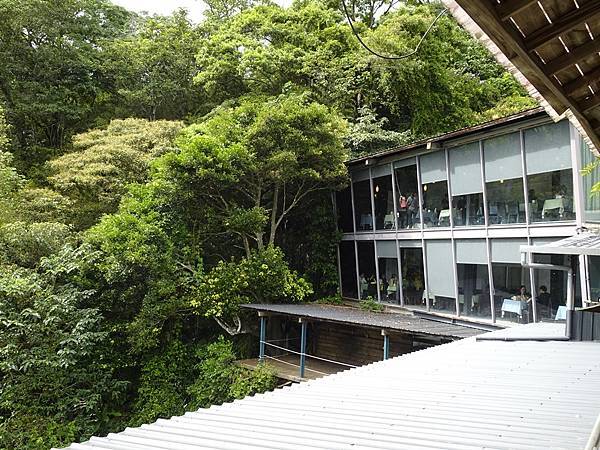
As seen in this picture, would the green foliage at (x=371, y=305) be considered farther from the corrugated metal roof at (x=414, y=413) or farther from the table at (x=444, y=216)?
the corrugated metal roof at (x=414, y=413)

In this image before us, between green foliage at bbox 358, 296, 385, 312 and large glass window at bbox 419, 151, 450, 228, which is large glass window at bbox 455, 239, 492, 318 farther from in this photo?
green foliage at bbox 358, 296, 385, 312

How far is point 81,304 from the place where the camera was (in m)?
12.9

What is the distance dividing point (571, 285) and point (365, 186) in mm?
8202

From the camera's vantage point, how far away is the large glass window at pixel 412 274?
41.5ft

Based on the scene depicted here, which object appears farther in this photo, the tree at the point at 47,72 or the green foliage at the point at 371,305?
the tree at the point at 47,72

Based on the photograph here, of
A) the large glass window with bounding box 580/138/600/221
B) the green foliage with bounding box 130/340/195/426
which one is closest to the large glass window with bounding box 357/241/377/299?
the green foliage with bounding box 130/340/195/426

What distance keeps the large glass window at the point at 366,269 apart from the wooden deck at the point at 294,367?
2.15m

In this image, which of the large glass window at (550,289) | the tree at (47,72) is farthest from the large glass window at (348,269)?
the tree at (47,72)

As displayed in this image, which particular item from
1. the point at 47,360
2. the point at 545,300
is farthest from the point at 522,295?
the point at 47,360

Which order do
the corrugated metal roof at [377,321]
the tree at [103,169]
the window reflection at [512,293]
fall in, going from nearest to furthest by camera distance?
the corrugated metal roof at [377,321] < the window reflection at [512,293] < the tree at [103,169]

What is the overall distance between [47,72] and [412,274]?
53.0ft

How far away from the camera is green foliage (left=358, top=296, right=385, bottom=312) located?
13575 millimetres

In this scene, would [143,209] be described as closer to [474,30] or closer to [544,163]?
[544,163]

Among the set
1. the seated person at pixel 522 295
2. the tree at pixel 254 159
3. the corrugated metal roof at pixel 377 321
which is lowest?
the corrugated metal roof at pixel 377 321
